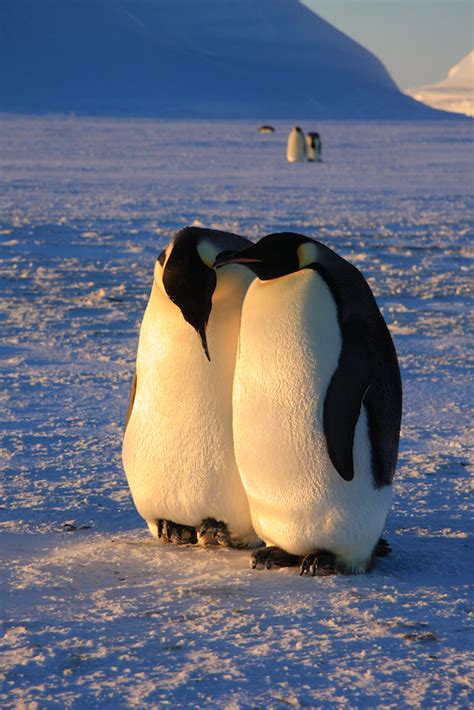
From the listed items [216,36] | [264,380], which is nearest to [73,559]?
[264,380]

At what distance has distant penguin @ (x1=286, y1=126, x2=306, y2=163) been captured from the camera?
2400cm

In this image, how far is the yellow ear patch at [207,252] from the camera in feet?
9.92

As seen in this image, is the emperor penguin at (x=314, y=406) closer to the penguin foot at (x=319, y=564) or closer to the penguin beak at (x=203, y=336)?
the penguin foot at (x=319, y=564)

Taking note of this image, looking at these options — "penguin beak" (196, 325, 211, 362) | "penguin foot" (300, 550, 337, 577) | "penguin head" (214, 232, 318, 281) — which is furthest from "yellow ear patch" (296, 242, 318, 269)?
"penguin foot" (300, 550, 337, 577)

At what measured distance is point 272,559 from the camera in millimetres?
3010

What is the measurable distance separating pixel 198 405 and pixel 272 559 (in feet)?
1.47

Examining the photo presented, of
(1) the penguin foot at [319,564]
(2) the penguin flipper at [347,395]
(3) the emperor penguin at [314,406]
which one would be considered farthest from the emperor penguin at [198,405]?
(2) the penguin flipper at [347,395]

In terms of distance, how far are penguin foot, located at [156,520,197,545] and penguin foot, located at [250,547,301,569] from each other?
27cm

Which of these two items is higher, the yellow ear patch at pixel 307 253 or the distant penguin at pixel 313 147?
A: the distant penguin at pixel 313 147

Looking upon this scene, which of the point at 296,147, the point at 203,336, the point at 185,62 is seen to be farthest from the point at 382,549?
the point at 185,62

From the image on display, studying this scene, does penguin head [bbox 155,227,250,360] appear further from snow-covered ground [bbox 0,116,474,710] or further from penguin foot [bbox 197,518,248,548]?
snow-covered ground [bbox 0,116,474,710]

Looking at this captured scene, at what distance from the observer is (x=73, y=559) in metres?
3.08

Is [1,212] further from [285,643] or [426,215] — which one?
[285,643]

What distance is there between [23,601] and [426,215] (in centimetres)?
1110
